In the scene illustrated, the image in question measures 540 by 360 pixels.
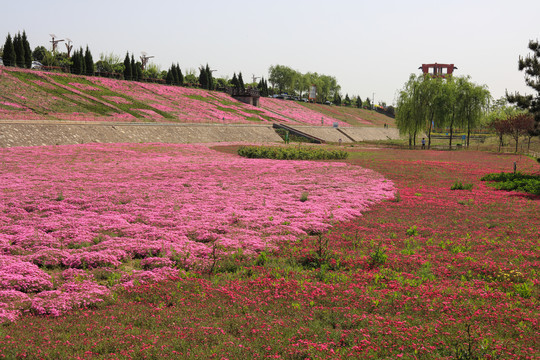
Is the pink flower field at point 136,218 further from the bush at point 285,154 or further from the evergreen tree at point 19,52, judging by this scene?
the evergreen tree at point 19,52

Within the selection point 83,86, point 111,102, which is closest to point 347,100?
point 83,86

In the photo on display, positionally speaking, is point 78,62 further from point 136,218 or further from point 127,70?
point 136,218

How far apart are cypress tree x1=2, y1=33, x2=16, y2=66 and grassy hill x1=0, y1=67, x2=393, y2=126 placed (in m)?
5.13

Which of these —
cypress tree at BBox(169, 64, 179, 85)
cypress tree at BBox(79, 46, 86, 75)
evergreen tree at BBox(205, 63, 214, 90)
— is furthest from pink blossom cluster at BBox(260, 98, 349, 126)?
cypress tree at BBox(79, 46, 86, 75)

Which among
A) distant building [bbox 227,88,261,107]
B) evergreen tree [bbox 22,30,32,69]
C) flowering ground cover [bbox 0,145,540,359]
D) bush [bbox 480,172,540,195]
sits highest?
evergreen tree [bbox 22,30,32,69]

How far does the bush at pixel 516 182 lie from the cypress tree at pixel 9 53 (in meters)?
73.8

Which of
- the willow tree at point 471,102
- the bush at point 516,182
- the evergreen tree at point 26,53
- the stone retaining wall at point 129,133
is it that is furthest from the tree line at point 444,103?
the evergreen tree at point 26,53

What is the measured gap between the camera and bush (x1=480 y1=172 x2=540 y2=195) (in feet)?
66.5

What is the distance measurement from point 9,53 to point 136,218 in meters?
70.9

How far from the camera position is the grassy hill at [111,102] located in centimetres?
5156

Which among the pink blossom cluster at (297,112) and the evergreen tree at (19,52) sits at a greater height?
the evergreen tree at (19,52)

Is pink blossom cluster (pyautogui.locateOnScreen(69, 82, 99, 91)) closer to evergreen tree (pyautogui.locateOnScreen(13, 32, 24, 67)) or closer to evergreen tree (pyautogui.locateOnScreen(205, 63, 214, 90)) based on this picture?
evergreen tree (pyautogui.locateOnScreen(13, 32, 24, 67))

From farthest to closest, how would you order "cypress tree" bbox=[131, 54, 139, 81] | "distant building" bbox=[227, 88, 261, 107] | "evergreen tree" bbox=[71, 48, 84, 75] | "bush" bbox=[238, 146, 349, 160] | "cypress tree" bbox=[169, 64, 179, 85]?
"distant building" bbox=[227, 88, 261, 107]
"cypress tree" bbox=[169, 64, 179, 85]
"cypress tree" bbox=[131, 54, 139, 81]
"evergreen tree" bbox=[71, 48, 84, 75]
"bush" bbox=[238, 146, 349, 160]

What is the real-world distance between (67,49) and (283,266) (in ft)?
344
